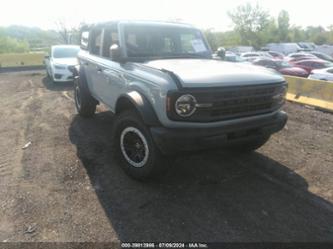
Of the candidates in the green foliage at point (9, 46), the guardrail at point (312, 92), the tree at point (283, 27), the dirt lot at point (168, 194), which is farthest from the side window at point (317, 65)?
the tree at point (283, 27)

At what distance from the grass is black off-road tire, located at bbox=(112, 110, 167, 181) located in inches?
775

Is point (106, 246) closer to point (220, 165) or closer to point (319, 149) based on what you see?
point (220, 165)

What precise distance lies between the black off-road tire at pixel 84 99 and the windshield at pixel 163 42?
6.57 ft

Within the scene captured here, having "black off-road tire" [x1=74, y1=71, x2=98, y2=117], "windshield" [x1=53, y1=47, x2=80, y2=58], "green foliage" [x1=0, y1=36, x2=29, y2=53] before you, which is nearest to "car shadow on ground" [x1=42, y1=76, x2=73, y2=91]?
"windshield" [x1=53, y1=47, x2=80, y2=58]

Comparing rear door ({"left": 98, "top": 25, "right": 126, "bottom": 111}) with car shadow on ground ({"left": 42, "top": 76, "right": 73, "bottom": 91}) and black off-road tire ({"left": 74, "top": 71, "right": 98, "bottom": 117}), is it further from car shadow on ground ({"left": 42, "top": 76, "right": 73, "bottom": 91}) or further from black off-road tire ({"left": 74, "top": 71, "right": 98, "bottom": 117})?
car shadow on ground ({"left": 42, "top": 76, "right": 73, "bottom": 91})

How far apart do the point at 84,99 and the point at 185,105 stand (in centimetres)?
360

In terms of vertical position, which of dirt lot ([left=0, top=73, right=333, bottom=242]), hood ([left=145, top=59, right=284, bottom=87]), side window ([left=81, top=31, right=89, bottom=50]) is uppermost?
side window ([left=81, top=31, right=89, bottom=50])

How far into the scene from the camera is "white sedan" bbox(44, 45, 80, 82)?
11.1 meters

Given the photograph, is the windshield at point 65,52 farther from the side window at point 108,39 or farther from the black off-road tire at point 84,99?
the side window at point 108,39

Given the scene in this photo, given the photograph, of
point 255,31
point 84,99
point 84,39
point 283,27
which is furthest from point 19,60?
point 283,27

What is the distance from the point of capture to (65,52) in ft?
40.3

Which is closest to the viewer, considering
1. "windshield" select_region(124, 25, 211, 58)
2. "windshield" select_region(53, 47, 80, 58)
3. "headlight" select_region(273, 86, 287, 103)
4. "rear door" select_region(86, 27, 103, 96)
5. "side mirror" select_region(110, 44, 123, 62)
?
"headlight" select_region(273, 86, 287, 103)

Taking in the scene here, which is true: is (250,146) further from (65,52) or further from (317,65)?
(317,65)

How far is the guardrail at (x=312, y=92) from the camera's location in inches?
286
